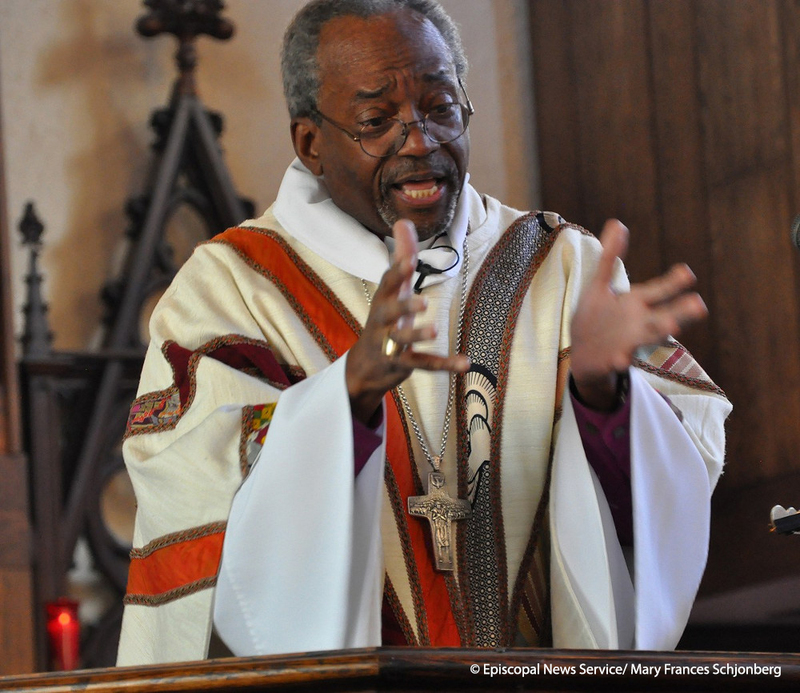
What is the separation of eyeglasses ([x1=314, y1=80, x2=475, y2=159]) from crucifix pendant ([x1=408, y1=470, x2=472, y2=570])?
26.4 inches

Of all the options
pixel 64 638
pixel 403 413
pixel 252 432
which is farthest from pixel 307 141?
pixel 64 638

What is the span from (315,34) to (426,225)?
462 mm

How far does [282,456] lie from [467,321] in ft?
2.19

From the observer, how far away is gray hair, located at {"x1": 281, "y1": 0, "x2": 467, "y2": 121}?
2.85 m

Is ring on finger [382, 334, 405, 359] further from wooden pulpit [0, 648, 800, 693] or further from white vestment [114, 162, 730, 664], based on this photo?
wooden pulpit [0, 648, 800, 693]

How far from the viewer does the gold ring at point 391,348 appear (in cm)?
211

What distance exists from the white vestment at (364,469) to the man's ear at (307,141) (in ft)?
0.13

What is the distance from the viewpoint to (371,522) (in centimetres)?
234

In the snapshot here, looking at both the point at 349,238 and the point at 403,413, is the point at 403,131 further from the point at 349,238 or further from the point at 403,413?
the point at 403,413

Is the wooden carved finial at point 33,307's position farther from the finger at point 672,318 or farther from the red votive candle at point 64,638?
the finger at point 672,318

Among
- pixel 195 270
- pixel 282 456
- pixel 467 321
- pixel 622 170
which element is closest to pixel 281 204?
pixel 195 270

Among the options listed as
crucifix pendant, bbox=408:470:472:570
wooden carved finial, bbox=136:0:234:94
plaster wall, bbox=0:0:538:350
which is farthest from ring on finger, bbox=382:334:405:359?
wooden carved finial, bbox=136:0:234:94

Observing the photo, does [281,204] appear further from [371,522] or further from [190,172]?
[190,172]

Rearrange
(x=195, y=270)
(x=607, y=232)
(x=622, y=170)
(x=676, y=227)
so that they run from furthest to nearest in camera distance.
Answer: (x=622, y=170), (x=676, y=227), (x=195, y=270), (x=607, y=232)
